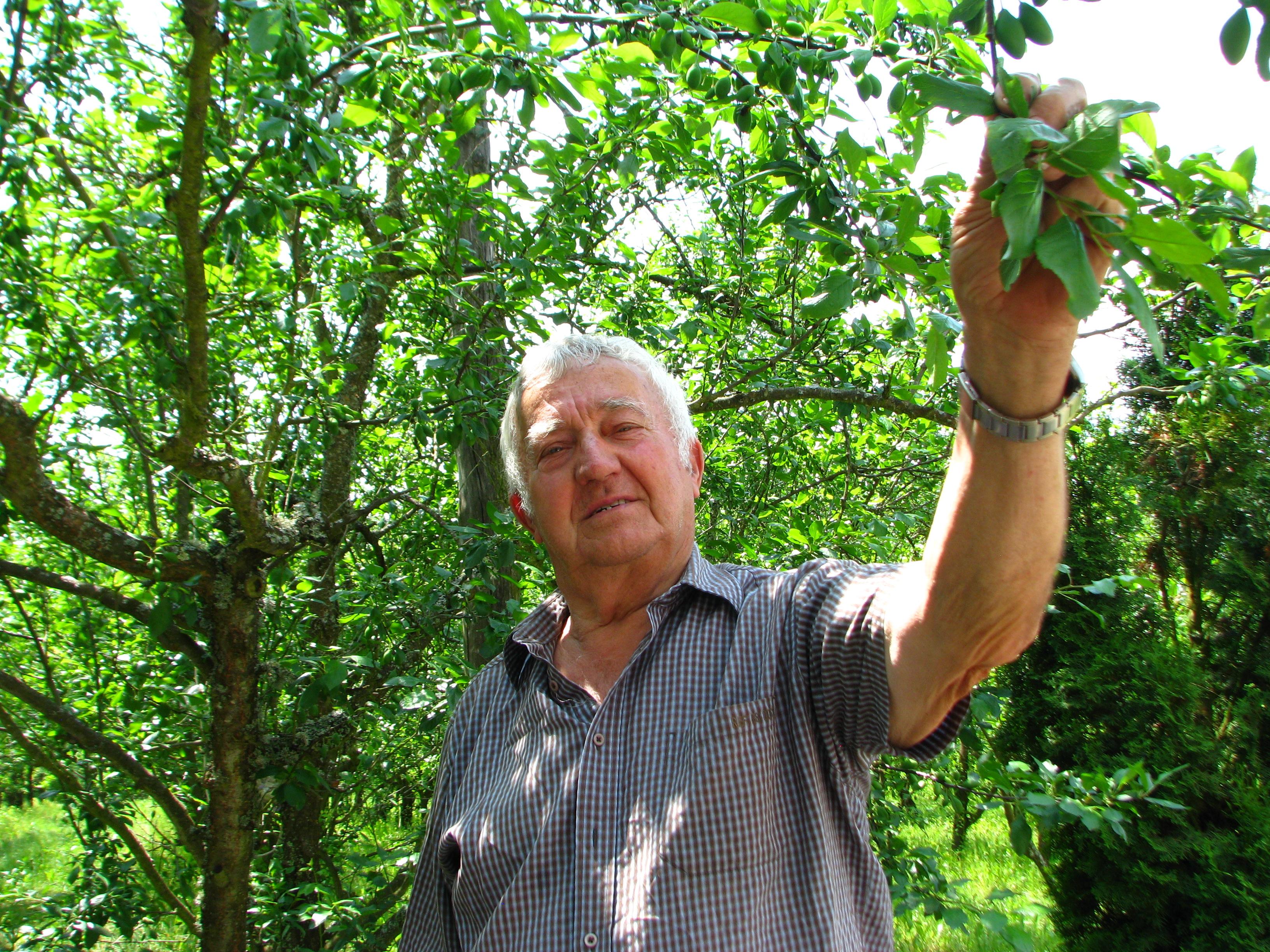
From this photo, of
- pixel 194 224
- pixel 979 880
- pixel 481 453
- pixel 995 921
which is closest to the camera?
pixel 995 921

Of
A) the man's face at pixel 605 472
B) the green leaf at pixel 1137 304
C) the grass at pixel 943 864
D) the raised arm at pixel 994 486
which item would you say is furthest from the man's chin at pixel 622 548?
the grass at pixel 943 864

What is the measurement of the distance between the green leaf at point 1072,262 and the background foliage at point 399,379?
23 cm

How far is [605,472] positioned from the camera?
1.74 meters

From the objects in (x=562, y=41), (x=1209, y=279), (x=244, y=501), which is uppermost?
(x=562, y=41)

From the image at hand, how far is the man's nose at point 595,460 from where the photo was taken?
5.73 feet

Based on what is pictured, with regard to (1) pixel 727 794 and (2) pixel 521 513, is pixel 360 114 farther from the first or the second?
(1) pixel 727 794

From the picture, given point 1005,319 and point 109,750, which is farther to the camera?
point 109,750

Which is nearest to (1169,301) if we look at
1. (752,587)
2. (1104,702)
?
(752,587)

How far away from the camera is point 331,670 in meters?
2.45

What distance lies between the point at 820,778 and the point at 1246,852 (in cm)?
537

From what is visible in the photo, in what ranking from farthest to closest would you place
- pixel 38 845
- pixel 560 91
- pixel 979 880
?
pixel 38 845 → pixel 979 880 → pixel 560 91

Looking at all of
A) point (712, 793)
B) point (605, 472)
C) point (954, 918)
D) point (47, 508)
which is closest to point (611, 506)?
point (605, 472)

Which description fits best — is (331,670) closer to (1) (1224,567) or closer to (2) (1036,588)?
(2) (1036,588)

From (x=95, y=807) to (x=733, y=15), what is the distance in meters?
3.86
